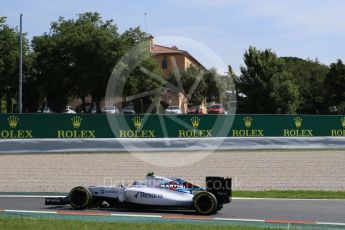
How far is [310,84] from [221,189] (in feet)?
245

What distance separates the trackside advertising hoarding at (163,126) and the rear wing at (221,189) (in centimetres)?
1425

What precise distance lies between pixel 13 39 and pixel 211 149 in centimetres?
4119

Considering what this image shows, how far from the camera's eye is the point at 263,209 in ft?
40.8

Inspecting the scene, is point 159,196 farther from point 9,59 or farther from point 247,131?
point 9,59

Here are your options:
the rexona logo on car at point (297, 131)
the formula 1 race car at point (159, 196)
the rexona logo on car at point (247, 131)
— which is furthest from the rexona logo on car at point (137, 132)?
the formula 1 race car at point (159, 196)

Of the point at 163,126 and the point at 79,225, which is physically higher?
the point at 163,126

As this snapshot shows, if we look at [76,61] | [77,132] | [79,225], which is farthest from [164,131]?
[76,61]

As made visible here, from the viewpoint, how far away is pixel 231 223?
33.8 ft

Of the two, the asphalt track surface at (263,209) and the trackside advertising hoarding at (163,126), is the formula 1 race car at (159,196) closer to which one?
the asphalt track surface at (263,209)

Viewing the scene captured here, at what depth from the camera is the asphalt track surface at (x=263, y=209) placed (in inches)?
438

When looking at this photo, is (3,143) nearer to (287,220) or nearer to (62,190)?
(62,190)

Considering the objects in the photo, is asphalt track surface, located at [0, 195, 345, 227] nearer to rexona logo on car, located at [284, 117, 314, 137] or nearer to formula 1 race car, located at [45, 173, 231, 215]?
formula 1 race car, located at [45, 173, 231, 215]

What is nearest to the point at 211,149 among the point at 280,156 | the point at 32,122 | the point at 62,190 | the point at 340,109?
the point at 280,156

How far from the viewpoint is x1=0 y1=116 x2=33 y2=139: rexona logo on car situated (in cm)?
2469
